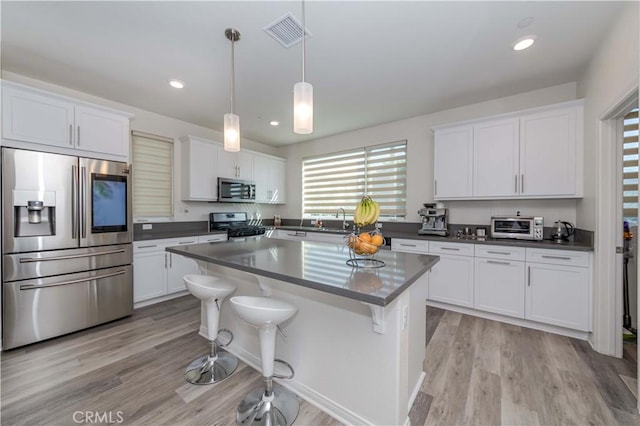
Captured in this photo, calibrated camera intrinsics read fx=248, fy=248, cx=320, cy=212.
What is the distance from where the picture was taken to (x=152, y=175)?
3785 millimetres

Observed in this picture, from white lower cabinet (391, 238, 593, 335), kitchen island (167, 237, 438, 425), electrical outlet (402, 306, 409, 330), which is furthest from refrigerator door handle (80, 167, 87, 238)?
white lower cabinet (391, 238, 593, 335)

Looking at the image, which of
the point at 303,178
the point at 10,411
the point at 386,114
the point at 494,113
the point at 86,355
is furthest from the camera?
the point at 303,178

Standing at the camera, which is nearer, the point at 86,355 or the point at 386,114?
the point at 86,355

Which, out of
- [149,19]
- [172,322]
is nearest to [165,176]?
[172,322]

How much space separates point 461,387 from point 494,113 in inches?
127

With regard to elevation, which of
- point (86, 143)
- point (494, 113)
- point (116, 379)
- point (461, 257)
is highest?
point (494, 113)

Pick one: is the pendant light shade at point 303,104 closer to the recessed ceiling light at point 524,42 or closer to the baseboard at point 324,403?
the baseboard at point 324,403

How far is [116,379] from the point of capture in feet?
6.21

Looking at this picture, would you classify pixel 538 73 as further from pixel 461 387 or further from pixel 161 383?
pixel 161 383

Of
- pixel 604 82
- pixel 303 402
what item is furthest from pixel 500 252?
pixel 303 402

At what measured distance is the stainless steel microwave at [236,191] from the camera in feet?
13.9

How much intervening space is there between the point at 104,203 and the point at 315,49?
9.17ft

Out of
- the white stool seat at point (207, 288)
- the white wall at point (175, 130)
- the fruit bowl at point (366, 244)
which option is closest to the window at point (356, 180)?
the white wall at point (175, 130)

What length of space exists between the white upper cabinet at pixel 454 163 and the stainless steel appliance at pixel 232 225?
10.2 ft
